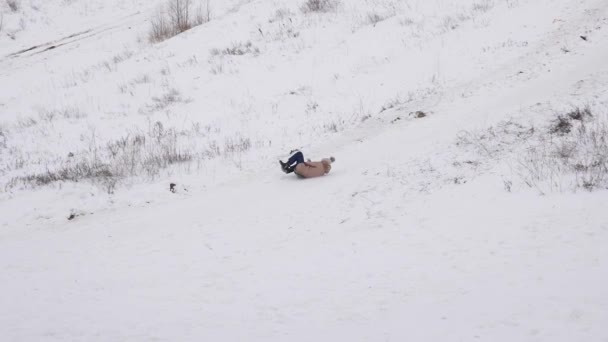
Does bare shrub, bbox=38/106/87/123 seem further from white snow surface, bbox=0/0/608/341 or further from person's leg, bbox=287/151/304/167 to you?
person's leg, bbox=287/151/304/167

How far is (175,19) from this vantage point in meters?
15.9

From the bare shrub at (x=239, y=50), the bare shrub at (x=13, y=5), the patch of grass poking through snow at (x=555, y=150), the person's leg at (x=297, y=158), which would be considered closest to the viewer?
the patch of grass poking through snow at (x=555, y=150)

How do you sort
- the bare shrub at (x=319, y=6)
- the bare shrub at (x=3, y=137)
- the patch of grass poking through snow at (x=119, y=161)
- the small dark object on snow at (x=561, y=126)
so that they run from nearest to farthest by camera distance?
the small dark object on snow at (x=561, y=126), the patch of grass poking through snow at (x=119, y=161), the bare shrub at (x=3, y=137), the bare shrub at (x=319, y=6)

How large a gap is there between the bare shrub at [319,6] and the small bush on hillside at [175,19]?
4.37 metres

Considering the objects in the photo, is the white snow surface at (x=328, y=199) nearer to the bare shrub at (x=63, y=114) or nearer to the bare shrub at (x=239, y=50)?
the bare shrub at (x=63, y=114)

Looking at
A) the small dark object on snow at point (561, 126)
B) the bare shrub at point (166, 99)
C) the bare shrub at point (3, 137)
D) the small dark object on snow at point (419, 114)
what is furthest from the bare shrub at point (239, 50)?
the small dark object on snow at point (561, 126)

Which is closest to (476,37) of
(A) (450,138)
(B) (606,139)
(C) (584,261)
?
(A) (450,138)

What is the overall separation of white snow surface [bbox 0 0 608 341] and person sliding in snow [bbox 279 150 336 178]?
16 centimetres

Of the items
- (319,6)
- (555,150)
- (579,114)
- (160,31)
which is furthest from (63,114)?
(579,114)

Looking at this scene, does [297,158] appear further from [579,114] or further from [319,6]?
[319,6]

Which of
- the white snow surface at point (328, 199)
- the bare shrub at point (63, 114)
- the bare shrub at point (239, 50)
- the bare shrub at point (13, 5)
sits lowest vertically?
the white snow surface at point (328, 199)

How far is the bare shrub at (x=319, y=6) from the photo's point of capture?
13.7 m

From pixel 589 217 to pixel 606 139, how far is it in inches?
70.5

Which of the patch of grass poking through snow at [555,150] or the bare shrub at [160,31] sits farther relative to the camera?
the bare shrub at [160,31]
